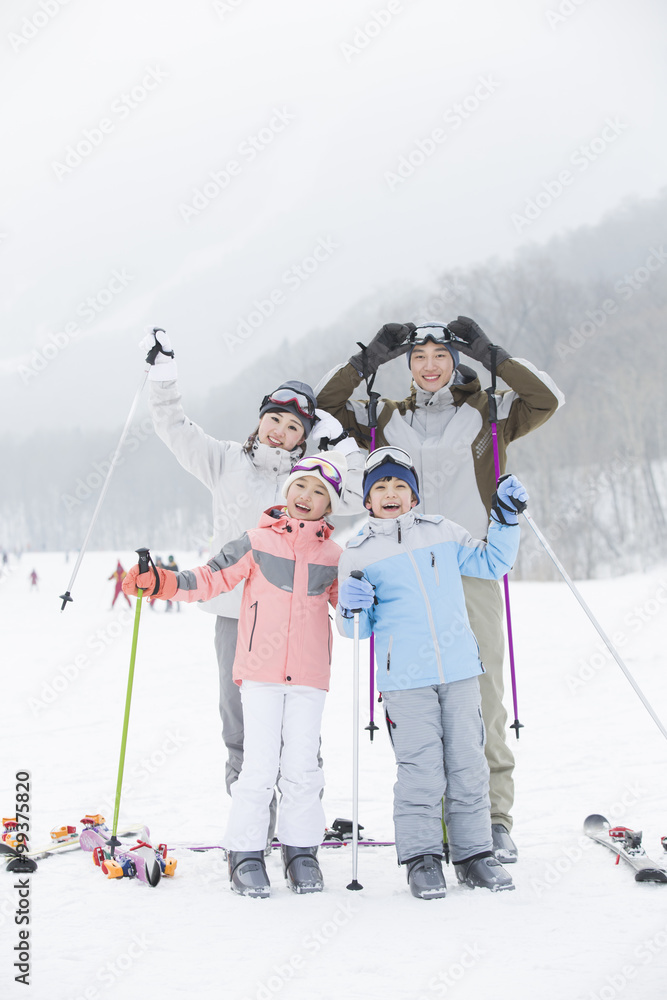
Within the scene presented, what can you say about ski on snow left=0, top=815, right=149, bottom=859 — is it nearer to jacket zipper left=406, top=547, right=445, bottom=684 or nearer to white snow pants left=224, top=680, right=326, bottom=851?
white snow pants left=224, top=680, right=326, bottom=851

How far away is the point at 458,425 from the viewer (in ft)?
10.9

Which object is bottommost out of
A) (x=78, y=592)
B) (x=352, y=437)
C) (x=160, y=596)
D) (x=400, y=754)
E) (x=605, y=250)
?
(x=78, y=592)

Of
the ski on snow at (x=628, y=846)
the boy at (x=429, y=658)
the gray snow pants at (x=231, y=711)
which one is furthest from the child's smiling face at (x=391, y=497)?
the ski on snow at (x=628, y=846)

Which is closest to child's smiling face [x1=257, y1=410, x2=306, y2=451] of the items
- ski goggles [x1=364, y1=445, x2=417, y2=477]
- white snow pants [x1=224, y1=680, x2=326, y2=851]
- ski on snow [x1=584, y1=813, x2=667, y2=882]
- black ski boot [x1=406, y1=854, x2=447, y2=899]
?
ski goggles [x1=364, y1=445, x2=417, y2=477]

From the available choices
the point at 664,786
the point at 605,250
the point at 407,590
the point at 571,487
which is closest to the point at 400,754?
the point at 407,590

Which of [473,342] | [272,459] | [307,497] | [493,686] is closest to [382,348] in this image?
[473,342]

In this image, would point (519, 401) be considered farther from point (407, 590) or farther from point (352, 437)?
point (407, 590)

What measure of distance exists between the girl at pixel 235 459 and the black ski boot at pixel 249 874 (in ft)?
1.50

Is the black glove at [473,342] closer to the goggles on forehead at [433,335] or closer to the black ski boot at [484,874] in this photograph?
the goggles on forehead at [433,335]

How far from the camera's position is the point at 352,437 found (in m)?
3.49

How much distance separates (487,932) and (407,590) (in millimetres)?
1151

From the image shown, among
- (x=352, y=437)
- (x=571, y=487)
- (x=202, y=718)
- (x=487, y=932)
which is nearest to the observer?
(x=487, y=932)

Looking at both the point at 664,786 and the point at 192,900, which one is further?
the point at 664,786

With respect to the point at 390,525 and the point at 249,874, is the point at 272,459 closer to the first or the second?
the point at 390,525
